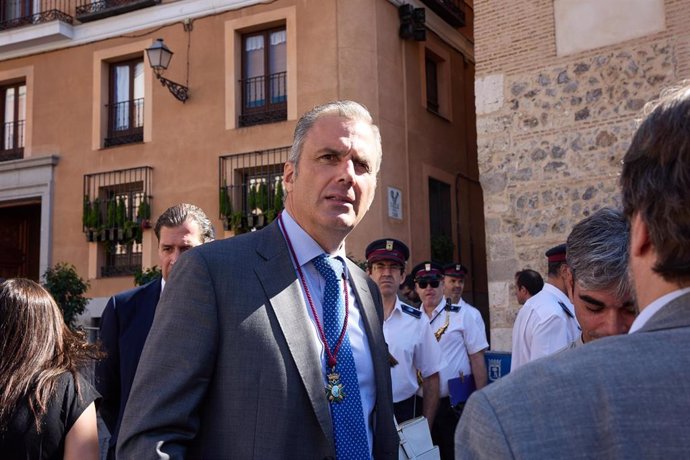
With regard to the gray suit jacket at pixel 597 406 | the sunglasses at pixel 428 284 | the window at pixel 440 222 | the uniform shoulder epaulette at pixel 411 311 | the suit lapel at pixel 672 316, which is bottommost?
the gray suit jacket at pixel 597 406

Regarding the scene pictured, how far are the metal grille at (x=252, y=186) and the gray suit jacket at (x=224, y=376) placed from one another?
11.2 m

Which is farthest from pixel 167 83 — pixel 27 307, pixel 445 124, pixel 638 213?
pixel 638 213

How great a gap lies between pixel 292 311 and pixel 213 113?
12.8 metres

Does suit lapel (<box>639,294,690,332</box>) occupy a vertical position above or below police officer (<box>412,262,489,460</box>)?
above

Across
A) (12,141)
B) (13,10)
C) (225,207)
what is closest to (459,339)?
(225,207)

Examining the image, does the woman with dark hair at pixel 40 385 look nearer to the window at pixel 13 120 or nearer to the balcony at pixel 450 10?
the balcony at pixel 450 10

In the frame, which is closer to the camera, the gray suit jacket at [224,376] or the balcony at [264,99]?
the gray suit jacket at [224,376]

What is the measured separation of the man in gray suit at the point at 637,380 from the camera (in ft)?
3.62

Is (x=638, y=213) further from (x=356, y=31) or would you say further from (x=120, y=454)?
(x=356, y=31)

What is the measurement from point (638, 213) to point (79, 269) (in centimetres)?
1530

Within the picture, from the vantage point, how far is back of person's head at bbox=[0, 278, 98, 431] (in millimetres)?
2523

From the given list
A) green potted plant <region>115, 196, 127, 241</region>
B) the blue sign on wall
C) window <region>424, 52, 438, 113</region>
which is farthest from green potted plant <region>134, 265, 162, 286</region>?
the blue sign on wall

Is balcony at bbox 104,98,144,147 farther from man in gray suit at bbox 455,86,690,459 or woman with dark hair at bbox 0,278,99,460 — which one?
man in gray suit at bbox 455,86,690,459

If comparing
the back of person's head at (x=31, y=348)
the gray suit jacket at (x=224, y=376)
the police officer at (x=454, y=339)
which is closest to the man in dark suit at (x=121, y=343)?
the back of person's head at (x=31, y=348)
